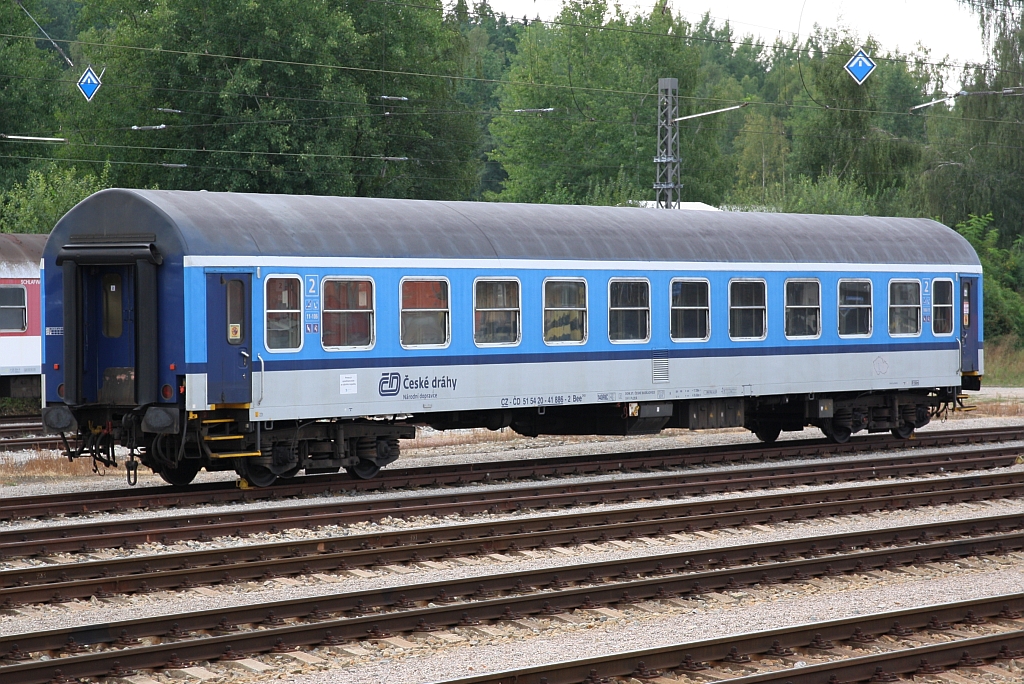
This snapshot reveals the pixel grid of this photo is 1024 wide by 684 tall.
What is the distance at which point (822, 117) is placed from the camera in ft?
225

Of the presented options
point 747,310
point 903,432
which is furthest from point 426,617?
point 903,432

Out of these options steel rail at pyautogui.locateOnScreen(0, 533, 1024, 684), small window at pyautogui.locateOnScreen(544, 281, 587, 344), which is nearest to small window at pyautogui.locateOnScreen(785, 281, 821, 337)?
small window at pyautogui.locateOnScreen(544, 281, 587, 344)

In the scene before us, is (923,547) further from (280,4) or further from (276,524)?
(280,4)

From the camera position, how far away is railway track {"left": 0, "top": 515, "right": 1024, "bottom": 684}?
8.00 m

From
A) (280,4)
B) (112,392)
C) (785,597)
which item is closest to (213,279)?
(112,392)

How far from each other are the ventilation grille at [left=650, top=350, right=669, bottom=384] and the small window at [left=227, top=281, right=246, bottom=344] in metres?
6.19

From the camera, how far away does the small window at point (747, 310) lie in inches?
752

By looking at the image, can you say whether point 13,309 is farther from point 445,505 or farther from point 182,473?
point 445,505

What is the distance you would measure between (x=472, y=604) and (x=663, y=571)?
2.23 meters

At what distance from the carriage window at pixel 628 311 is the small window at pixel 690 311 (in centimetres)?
50

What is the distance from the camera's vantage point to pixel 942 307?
21625 millimetres

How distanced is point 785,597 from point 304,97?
38761mm

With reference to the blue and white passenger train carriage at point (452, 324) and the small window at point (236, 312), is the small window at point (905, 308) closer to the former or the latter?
the blue and white passenger train carriage at point (452, 324)

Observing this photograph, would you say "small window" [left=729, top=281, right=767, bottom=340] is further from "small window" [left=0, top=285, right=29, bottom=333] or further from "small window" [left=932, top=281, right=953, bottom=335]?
"small window" [left=0, top=285, right=29, bottom=333]
